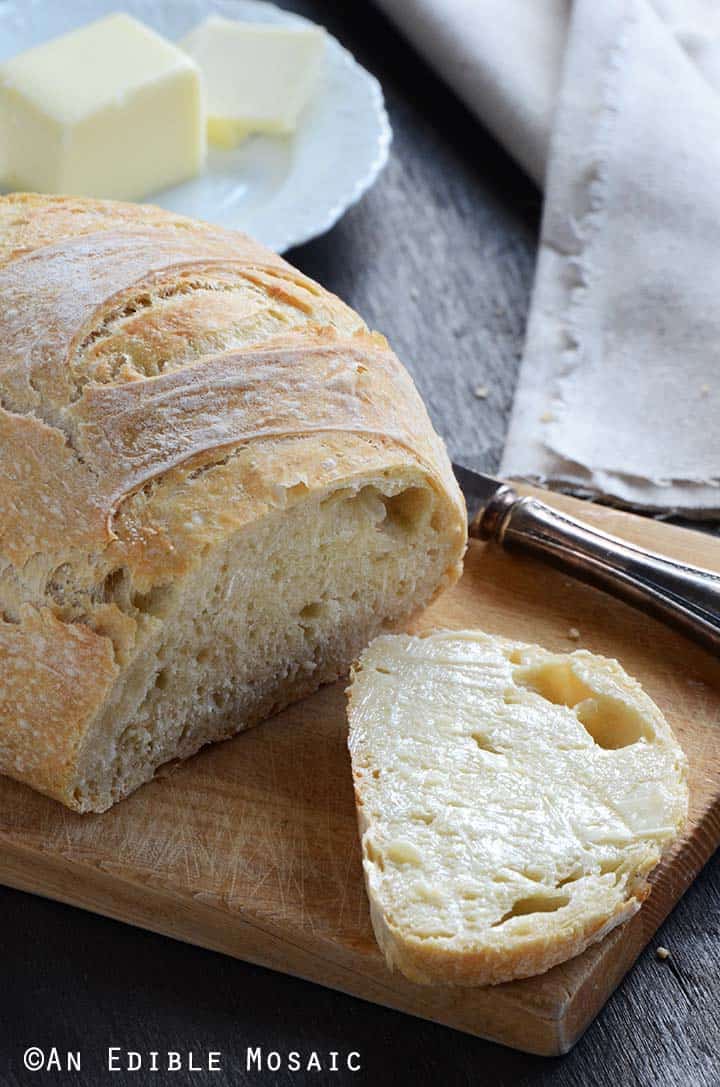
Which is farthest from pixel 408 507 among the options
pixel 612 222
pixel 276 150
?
pixel 276 150

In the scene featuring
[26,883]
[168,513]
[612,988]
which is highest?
[168,513]

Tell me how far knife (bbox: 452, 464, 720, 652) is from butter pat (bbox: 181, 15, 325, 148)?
1800 millimetres

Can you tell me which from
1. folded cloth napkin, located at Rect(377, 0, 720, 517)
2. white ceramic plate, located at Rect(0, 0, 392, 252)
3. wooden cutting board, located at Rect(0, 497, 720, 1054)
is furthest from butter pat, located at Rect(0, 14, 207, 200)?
wooden cutting board, located at Rect(0, 497, 720, 1054)

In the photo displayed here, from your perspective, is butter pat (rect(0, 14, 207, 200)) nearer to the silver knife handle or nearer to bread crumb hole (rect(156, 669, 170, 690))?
the silver knife handle

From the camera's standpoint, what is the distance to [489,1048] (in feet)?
7.64

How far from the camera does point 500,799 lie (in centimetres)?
240

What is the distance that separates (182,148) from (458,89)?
3.60 ft

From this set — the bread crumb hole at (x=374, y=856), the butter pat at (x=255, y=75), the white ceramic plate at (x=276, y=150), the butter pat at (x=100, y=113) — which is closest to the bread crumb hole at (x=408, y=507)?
the bread crumb hole at (x=374, y=856)

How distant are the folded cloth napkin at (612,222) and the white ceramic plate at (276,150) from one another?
48 cm

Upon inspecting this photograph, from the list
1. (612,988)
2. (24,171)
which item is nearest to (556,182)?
(24,171)

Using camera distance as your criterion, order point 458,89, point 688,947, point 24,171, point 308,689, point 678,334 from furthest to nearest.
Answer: point 458,89 < point 24,171 < point 678,334 < point 308,689 < point 688,947

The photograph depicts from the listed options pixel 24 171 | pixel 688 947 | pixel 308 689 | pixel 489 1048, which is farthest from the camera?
pixel 24 171

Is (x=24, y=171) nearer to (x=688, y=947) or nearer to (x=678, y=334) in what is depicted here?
(x=678, y=334)

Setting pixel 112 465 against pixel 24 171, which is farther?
pixel 24 171
